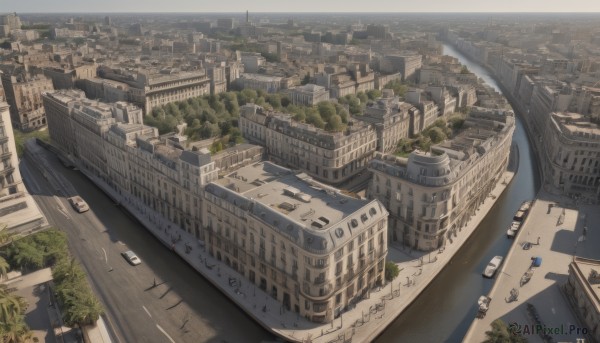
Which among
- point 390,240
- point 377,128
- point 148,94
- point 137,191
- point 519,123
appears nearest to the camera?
point 390,240

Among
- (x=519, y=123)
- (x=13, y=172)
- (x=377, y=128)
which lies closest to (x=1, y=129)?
(x=13, y=172)

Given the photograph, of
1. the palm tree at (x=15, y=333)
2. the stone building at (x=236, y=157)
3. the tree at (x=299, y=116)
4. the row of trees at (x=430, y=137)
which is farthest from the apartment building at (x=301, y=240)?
the tree at (x=299, y=116)

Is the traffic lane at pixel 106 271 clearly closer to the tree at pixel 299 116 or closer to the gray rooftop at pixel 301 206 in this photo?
the gray rooftop at pixel 301 206

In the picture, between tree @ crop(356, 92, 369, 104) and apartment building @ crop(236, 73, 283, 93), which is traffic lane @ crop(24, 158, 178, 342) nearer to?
apartment building @ crop(236, 73, 283, 93)

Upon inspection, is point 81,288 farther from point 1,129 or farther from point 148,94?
point 148,94

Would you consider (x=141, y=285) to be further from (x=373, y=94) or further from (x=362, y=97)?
(x=373, y=94)
